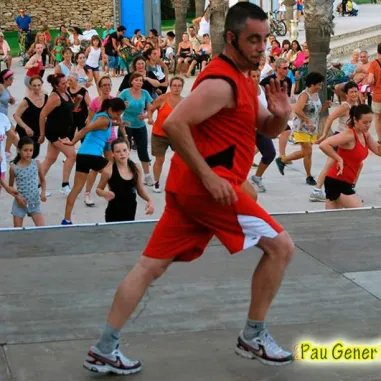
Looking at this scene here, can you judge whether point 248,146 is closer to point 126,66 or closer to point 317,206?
point 317,206

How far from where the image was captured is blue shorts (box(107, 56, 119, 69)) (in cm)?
→ 2897

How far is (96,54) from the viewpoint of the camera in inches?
972

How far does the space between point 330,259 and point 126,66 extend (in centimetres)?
2070

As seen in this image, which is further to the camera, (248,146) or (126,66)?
(126,66)

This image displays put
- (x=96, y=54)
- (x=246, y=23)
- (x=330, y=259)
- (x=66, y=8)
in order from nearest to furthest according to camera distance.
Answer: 1. (x=246, y=23)
2. (x=330, y=259)
3. (x=96, y=54)
4. (x=66, y=8)

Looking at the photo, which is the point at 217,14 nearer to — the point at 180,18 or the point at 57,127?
the point at 180,18

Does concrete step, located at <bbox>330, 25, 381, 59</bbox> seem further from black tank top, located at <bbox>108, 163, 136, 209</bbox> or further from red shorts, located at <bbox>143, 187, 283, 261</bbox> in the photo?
red shorts, located at <bbox>143, 187, 283, 261</bbox>

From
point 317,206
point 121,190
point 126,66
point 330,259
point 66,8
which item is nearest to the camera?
point 330,259

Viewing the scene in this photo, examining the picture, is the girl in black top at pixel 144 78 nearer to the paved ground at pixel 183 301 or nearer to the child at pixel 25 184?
the child at pixel 25 184

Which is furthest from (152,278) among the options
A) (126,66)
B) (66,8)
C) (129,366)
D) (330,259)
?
(66,8)

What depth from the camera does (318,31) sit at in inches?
707

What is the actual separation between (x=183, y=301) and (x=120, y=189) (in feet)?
9.36

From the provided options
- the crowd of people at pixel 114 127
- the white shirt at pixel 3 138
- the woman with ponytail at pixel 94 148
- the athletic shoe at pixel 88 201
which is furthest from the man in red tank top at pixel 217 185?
the athletic shoe at pixel 88 201

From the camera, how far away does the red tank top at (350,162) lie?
31.6 feet
